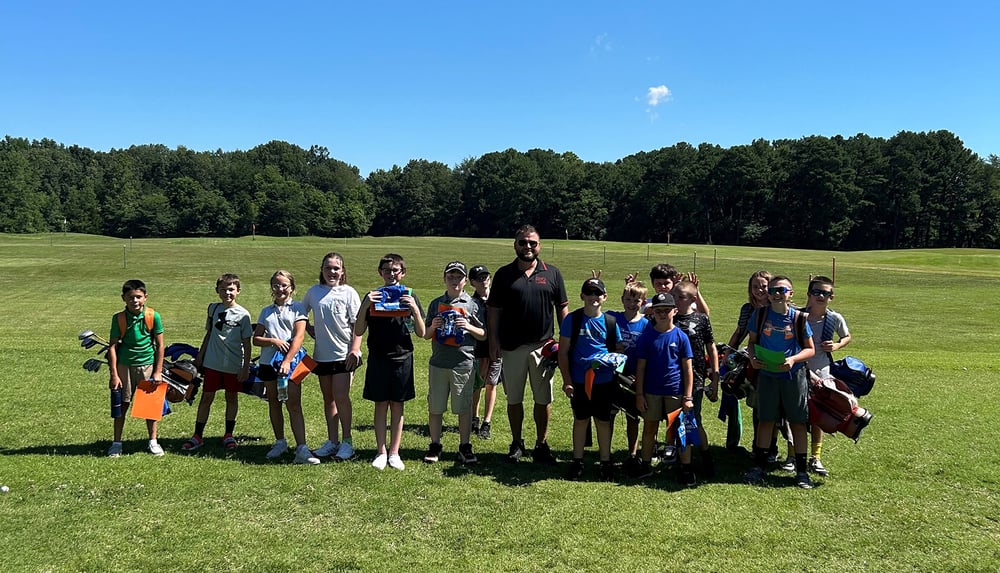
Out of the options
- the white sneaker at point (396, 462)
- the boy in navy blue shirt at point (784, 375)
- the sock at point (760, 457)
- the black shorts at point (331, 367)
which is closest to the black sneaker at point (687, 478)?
the boy in navy blue shirt at point (784, 375)

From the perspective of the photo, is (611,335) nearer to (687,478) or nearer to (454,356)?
→ (687,478)

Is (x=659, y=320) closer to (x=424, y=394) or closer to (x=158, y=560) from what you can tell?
(x=158, y=560)

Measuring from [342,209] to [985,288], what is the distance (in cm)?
9931

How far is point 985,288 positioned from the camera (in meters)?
29.6

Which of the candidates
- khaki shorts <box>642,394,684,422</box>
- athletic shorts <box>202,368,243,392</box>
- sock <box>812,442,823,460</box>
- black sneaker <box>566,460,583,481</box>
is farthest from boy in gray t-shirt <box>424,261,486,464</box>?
sock <box>812,442,823,460</box>

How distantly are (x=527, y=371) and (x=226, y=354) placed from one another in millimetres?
3254

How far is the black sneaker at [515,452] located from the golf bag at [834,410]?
2856mm

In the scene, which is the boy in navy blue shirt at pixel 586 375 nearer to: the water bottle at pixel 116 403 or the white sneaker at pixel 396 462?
the white sneaker at pixel 396 462

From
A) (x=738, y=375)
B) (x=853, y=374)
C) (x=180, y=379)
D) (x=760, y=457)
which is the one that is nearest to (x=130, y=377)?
(x=180, y=379)

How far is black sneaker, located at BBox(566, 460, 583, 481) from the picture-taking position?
222 inches

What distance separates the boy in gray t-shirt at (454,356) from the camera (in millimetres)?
5996

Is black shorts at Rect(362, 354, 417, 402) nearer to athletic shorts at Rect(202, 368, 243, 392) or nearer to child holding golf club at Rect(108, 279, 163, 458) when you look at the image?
athletic shorts at Rect(202, 368, 243, 392)

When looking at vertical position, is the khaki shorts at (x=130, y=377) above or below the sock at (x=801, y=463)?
above

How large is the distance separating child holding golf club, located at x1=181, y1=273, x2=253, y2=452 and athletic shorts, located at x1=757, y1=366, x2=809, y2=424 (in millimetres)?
5301
